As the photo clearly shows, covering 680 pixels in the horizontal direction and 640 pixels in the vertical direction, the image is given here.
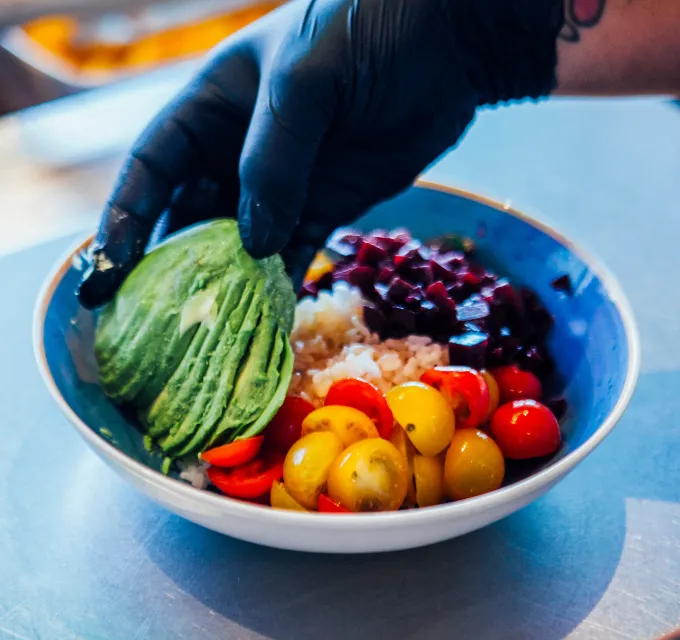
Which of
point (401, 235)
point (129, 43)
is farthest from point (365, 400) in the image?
point (129, 43)

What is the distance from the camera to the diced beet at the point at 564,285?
1.12 m

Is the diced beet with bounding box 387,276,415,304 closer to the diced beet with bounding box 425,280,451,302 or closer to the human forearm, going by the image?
the diced beet with bounding box 425,280,451,302

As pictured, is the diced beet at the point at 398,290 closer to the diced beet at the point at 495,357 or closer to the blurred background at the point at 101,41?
the diced beet at the point at 495,357

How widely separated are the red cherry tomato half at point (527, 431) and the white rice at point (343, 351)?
0.53 ft

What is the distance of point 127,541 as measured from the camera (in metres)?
0.87

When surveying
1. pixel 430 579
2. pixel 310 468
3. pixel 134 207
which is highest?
pixel 134 207

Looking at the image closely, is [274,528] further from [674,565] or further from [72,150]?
[72,150]

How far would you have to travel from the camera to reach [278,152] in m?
0.95

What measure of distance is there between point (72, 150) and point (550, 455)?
1.40 m

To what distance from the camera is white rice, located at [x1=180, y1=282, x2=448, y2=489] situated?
3.37 feet

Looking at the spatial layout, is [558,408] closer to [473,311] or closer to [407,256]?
[473,311]

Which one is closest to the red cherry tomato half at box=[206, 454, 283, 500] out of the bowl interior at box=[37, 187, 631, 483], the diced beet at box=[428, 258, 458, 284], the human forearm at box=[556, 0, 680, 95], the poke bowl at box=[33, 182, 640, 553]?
the poke bowl at box=[33, 182, 640, 553]

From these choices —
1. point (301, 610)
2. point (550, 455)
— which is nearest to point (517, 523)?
point (550, 455)

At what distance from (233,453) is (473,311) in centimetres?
44
